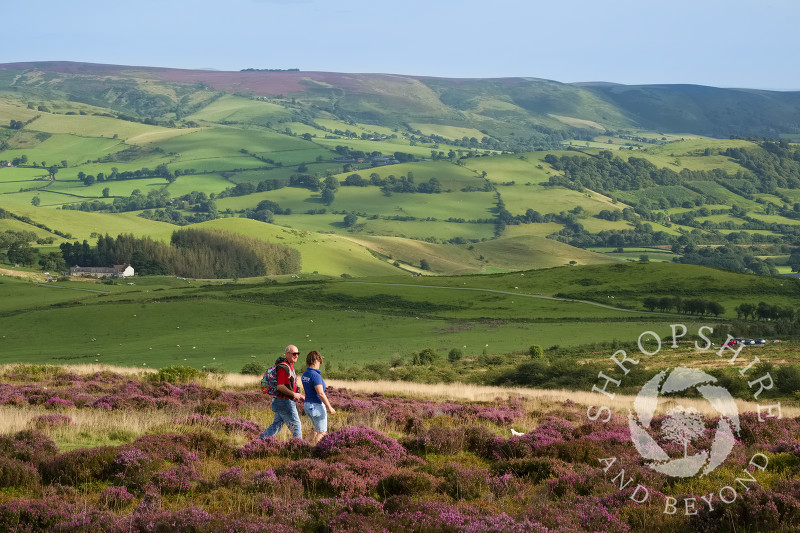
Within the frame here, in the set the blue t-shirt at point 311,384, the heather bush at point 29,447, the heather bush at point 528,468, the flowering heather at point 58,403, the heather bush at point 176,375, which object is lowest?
the heather bush at point 176,375

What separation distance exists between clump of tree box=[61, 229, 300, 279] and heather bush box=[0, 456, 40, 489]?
164639 mm

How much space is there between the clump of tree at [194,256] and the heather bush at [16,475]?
16464 cm

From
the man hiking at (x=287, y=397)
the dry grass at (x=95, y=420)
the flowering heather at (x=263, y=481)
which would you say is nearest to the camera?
the flowering heather at (x=263, y=481)

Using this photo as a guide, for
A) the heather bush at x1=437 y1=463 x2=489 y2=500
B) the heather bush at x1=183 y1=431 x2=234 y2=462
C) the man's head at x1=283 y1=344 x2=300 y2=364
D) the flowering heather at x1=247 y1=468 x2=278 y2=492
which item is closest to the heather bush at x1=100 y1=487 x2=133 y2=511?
the flowering heather at x1=247 y1=468 x2=278 y2=492

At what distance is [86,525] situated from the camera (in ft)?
37.3

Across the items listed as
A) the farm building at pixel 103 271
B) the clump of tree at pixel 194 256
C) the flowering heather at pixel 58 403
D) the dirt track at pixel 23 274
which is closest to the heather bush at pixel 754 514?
the flowering heather at pixel 58 403

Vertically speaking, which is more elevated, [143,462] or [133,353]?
[143,462]

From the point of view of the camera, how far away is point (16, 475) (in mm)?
13609

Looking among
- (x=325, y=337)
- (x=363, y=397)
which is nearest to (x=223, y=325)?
(x=325, y=337)

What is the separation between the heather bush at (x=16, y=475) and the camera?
532 inches

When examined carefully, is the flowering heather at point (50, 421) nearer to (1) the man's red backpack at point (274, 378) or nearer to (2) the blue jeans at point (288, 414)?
(2) the blue jeans at point (288, 414)

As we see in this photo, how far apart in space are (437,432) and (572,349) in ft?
158

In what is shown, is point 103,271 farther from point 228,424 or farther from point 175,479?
point 175,479

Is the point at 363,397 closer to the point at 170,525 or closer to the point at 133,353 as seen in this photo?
the point at 170,525
